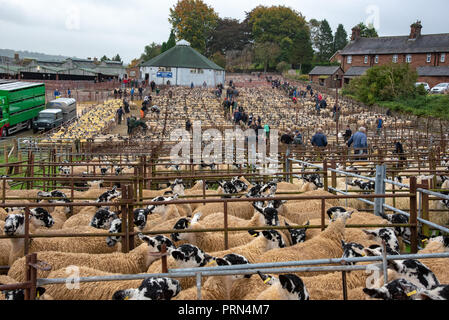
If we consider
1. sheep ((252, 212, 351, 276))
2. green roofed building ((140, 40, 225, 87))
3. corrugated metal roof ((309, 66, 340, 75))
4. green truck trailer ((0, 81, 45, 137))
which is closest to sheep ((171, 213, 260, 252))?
sheep ((252, 212, 351, 276))

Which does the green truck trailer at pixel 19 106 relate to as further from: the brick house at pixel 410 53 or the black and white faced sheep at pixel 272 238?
the brick house at pixel 410 53

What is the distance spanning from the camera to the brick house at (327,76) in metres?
62.6

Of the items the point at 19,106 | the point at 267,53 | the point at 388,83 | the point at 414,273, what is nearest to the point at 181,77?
the point at 388,83

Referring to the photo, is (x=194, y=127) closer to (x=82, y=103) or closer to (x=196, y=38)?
(x=82, y=103)

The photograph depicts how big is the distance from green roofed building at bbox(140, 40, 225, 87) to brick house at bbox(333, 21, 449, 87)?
19.3 m

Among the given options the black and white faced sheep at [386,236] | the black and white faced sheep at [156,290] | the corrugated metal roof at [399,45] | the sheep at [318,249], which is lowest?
the sheep at [318,249]

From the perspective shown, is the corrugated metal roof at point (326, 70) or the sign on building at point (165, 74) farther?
the corrugated metal roof at point (326, 70)

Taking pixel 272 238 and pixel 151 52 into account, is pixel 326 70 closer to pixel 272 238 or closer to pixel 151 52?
pixel 151 52

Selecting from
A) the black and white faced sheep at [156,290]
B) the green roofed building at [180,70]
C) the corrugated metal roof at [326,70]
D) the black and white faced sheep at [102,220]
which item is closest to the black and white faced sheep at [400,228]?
the black and white faced sheep at [156,290]

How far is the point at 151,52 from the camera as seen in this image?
3976 inches

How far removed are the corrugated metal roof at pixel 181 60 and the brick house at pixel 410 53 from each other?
1963 centimetres

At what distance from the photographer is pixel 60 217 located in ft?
25.5

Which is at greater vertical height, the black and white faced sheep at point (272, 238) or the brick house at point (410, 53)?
the brick house at point (410, 53)
